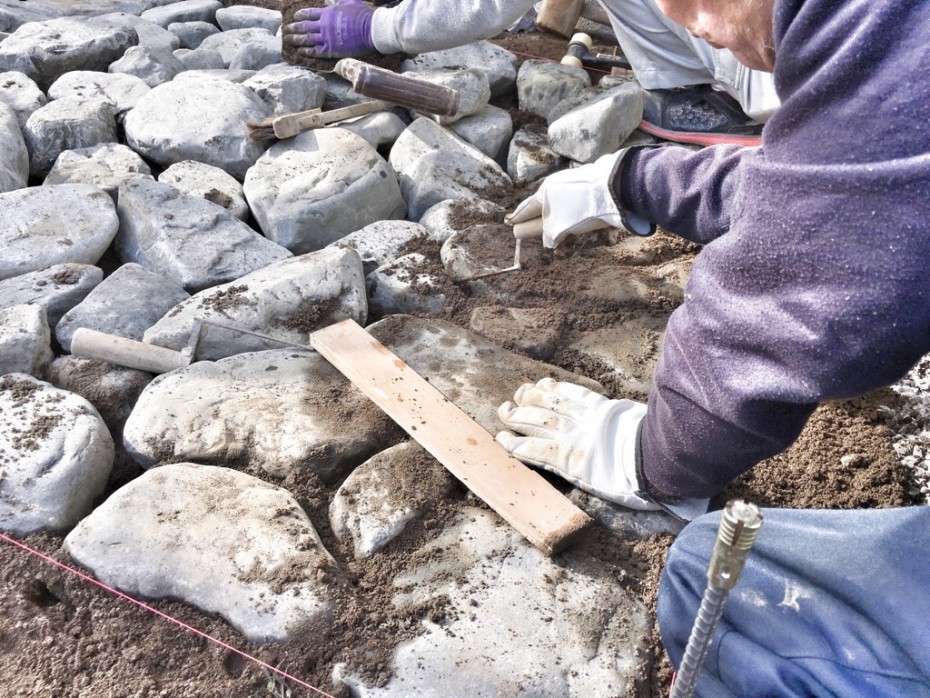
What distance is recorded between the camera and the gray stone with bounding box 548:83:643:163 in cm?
327

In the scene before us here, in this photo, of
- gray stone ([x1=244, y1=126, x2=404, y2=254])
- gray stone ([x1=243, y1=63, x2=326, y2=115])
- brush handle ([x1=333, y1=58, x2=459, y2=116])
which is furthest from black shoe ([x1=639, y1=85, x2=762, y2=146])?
→ gray stone ([x1=243, y1=63, x2=326, y2=115])

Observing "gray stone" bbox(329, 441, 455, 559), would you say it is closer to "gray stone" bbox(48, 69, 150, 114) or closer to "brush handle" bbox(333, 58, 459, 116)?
"brush handle" bbox(333, 58, 459, 116)

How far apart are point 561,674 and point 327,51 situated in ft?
10.2

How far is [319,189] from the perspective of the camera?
3053mm

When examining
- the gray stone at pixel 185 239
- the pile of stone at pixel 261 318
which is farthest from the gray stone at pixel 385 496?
the gray stone at pixel 185 239

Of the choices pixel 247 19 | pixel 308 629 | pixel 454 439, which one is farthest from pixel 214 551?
pixel 247 19

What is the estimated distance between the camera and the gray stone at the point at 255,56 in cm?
408

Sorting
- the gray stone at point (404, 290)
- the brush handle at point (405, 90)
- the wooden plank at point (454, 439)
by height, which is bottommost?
the gray stone at point (404, 290)

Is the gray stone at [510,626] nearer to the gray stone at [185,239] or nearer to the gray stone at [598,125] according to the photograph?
the gray stone at [185,239]

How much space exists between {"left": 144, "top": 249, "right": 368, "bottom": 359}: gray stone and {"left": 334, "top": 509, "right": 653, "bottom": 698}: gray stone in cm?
88

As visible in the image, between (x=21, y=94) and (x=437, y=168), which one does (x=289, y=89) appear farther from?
(x=21, y=94)

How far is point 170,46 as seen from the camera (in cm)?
434

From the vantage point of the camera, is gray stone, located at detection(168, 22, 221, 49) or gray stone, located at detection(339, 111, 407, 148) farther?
gray stone, located at detection(168, 22, 221, 49)

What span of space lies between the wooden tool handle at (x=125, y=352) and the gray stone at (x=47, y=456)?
16 centimetres
